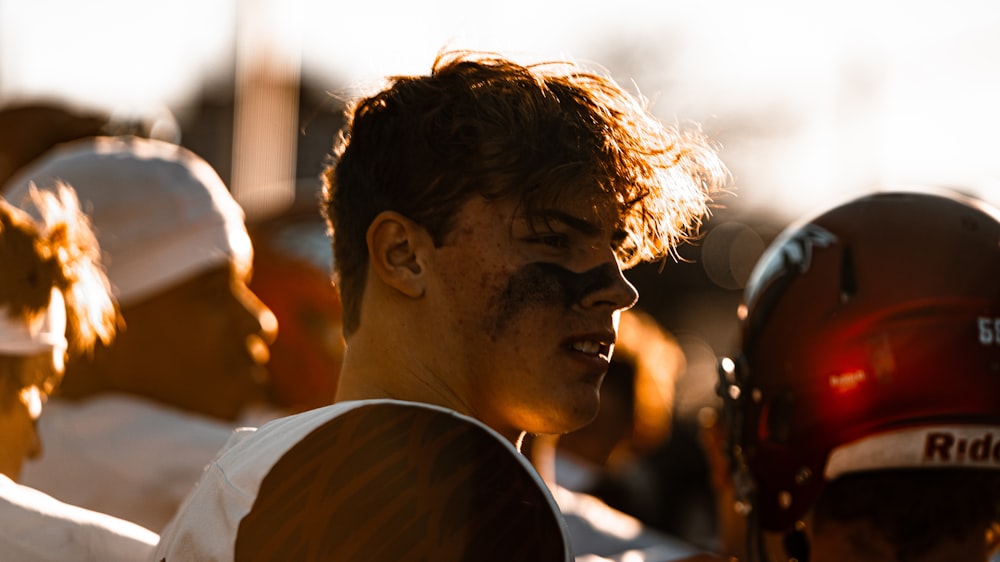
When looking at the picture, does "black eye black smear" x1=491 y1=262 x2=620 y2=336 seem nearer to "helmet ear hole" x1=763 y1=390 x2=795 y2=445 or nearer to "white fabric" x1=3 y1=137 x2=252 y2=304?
"helmet ear hole" x1=763 y1=390 x2=795 y2=445

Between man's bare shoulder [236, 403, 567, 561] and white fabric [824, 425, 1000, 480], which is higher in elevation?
man's bare shoulder [236, 403, 567, 561]

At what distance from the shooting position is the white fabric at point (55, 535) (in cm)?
240

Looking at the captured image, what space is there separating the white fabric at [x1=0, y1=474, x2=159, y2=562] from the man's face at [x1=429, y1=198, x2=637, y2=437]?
792 mm

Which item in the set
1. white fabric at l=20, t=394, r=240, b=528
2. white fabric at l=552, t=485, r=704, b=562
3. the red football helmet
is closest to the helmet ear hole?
the red football helmet

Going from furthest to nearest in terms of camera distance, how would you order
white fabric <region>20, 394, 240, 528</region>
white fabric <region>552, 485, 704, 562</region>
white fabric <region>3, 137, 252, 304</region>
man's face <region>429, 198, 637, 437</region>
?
1. white fabric <region>552, 485, 704, 562</region>
2. white fabric <region>3, 137, 252, 304</region>
3. white fabric <region>20, 394, 240, 528</region>
4. man's face <region>429, 198, 637, 437</region>

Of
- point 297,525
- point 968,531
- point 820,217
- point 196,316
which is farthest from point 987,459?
point 196,316

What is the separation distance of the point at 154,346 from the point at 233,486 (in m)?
2.80

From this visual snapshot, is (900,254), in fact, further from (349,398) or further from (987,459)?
(349,398)

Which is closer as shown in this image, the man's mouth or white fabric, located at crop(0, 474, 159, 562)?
the man's mouth

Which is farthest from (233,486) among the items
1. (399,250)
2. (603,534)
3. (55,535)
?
(603,534)

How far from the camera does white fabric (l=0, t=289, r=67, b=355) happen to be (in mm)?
2840

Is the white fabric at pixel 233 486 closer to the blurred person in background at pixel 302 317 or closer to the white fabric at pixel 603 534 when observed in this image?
the white fabric at pixel 603 534

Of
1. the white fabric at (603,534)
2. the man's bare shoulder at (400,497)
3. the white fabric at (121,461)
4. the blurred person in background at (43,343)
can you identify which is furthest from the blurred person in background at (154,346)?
the man's bare shoulder at (400,497)

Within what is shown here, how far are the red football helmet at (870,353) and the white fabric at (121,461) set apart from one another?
1.95m
